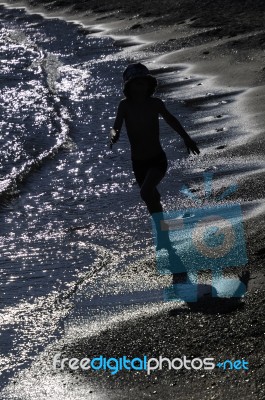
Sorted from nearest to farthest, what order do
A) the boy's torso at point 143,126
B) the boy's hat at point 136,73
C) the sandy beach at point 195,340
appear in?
the sandy beach at point 195,340, the boy's hat at point 136,73, the boy's torso at point 143,126

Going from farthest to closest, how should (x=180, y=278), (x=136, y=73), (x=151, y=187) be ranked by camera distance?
(x=151, y=187), (x=136, y=73), (x=180, y=278)

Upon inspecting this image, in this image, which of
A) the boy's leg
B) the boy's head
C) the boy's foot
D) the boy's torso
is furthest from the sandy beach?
the boy's head

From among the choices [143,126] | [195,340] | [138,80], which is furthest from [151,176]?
[195,340]

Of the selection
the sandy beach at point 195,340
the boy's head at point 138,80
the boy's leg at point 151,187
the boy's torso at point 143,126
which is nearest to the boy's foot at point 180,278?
the sandy beach at point 195,340

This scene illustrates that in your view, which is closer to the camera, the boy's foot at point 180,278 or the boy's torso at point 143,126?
the boy's foot at point 180,278

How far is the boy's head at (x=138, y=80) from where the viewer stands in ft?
25.3

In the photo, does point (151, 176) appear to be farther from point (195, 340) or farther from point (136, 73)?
point (195, 340)


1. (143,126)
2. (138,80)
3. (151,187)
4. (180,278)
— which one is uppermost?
(138,80)

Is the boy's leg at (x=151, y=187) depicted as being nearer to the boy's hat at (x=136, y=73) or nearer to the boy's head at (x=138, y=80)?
the boy's head at (x=138, y=80)

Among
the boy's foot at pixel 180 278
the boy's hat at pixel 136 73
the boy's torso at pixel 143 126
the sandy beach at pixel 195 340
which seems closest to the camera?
the sandy beach at pixel 195 340

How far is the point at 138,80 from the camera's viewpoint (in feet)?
25.4

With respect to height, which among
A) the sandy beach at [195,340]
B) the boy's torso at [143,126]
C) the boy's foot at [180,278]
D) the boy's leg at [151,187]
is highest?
the boy's torso at [143,126]

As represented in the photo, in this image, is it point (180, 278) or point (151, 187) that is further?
point (151, 187)

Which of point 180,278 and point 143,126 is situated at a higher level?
point 143,126
